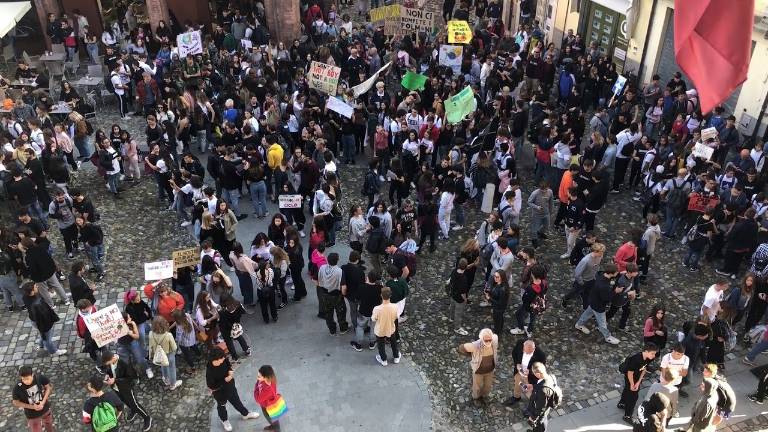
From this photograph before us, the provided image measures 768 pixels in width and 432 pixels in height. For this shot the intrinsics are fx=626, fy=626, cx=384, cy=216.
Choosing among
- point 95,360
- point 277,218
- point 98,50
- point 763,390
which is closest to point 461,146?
point 277,218

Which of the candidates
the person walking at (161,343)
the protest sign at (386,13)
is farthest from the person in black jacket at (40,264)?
the protest sign at (386,13)

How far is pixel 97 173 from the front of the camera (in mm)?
16281

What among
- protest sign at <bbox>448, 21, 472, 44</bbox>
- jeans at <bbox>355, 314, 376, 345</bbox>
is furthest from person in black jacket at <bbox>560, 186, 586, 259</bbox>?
protest sign at <bbox>448, 21, 472, 44</bbox>

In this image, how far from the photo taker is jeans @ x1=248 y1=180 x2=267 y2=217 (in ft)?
44.8

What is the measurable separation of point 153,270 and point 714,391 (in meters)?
8.31

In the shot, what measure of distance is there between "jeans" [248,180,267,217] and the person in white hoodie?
3926 mm

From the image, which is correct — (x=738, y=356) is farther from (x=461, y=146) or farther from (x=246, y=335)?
(x=246, y=335)

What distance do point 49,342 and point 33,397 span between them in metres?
2.22

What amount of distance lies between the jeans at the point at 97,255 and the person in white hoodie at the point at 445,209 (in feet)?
22.2

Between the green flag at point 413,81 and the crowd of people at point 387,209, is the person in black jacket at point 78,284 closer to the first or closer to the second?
the crowd of people at point 387,209

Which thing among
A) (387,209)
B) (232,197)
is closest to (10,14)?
(232,197)

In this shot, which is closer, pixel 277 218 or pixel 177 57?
pixel 277 218

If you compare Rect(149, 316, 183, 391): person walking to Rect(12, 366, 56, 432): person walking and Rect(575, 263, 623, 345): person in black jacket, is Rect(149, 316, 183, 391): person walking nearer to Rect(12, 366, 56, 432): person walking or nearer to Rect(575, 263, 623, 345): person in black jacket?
Rect(12, 366, 56, 432): person walking

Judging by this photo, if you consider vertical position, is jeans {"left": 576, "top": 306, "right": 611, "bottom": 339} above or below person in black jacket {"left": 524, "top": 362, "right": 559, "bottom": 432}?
below
